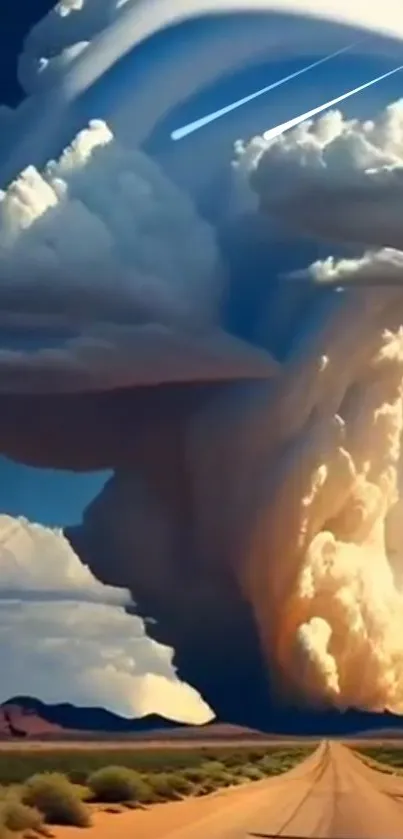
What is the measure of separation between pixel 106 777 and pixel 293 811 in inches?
19.3

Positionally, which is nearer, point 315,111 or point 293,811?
point 293,811

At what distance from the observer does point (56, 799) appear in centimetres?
290

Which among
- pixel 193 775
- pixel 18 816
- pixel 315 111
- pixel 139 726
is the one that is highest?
pixel 315 111

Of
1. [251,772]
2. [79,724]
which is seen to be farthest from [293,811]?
[79,724]

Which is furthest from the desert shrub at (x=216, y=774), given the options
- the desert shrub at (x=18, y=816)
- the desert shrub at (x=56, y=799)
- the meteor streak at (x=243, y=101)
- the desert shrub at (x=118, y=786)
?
the meteor streak at (x=243, y=101)

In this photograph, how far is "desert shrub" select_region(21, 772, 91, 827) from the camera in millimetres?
2887

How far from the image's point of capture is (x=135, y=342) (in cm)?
306

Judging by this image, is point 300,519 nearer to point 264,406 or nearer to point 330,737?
point 264,406

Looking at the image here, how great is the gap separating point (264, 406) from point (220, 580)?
479 millimetres

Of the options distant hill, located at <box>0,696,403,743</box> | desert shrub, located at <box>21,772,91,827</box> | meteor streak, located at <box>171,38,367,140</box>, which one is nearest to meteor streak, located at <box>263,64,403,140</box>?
meteor streak, located at <box>171,38,367,140</box>

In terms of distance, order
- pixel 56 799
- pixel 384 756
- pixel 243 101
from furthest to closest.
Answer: pixel 243 101
pixel 384 756
pixel 56 799

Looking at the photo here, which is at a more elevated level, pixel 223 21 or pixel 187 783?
pixel 223 21

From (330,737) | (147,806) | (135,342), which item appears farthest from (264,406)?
(147,806)

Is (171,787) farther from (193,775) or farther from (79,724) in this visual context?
(79,724)
